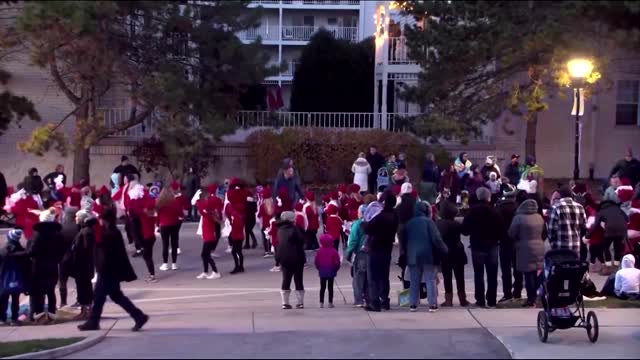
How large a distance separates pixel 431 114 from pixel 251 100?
11.8 metres

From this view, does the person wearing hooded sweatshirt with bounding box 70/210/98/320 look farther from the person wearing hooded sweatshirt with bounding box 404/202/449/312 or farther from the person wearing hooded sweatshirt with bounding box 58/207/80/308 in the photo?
the person wearing hooded sweatshirt with bounding box 404/202/449/312

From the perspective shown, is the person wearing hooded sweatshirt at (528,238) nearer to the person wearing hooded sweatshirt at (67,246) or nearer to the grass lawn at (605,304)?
the grass lawn at (605,304)

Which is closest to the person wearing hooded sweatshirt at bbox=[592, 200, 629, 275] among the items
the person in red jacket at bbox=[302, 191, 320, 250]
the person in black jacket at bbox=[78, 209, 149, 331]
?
the person in red jacket at bbox=[302, 191, 320, 250]

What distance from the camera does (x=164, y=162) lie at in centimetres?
2852

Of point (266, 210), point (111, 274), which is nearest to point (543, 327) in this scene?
point (111, 274)

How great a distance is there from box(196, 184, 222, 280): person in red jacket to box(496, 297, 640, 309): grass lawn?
587 centimetres

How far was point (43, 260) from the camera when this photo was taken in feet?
44.8

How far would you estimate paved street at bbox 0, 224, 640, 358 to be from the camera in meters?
11.1

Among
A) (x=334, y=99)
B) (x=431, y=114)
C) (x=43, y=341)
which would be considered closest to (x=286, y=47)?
(x=334, y=99)

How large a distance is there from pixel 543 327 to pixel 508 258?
3.21 meters

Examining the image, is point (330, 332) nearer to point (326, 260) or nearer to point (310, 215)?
point (326, 260)

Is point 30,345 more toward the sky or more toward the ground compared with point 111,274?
more toward the ground

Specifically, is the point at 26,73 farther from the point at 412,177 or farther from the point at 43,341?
the point at 43,341

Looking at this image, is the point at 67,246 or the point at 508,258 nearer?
the point at 67,246
